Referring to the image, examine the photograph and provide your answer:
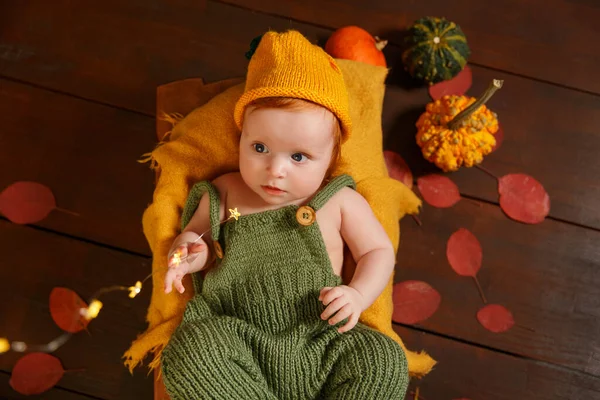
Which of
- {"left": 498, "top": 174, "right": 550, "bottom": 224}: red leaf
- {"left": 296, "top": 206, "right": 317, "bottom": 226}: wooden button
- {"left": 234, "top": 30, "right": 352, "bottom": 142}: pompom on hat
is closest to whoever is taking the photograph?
{"left": 234, "top": 30, "right": 352, "bottom": 142}: pompom on hat

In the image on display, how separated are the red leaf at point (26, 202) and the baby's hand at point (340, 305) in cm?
83

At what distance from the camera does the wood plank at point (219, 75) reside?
1.39 metres

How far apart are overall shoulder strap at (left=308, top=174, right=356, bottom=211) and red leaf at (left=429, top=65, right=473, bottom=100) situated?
464mm

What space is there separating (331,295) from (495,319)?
1.92 feet

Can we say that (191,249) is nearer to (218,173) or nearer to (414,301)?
(218,173)

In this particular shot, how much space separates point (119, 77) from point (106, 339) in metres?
0.69

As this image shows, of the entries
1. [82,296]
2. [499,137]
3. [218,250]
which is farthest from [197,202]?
[499,137]

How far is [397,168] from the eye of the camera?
1.38 metres

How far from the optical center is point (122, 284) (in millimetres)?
1354

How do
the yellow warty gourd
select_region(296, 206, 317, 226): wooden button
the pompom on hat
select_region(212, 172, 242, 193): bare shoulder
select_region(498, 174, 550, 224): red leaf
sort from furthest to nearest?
select_region(498, 174, 550, 224): red leaf → the yellow warty gourd → select_region(212, 172, 242, 193): bare shoulder → select_region(296, 206, 317, 226): wooden button → the pompom on hat

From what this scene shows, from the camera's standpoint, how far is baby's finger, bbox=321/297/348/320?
943 millimetres

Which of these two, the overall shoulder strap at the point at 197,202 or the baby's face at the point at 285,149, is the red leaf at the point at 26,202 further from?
the baby's face at the point at 285,149

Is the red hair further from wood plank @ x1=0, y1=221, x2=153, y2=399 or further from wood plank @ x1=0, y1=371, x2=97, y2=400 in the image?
wood plank @ x1=0, y1=371, x2=97, y2=400

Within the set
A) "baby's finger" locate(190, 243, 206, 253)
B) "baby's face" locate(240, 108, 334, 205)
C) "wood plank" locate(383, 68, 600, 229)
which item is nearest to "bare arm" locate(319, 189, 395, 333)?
"baby's face" locate(240, 108, 334, 205)
